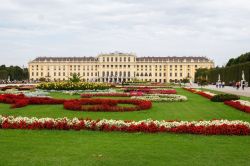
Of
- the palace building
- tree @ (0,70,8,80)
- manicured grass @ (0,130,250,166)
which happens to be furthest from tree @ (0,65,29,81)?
manicured grass @ (0,130,250,166)

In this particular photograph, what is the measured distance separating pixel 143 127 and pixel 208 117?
3196 millimetres

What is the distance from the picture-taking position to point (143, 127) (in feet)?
24.7

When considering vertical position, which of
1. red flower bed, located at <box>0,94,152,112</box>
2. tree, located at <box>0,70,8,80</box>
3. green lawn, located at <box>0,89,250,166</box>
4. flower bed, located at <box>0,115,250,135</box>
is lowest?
green lawn, located at <box>0,89,250,166</box>

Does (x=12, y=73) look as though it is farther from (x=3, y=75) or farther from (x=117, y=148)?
(x=117, y=148)

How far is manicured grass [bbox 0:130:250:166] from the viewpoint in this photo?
207 inches

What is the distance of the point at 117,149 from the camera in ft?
19.5

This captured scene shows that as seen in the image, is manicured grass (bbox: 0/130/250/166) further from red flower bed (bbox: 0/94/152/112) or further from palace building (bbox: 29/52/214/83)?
palace building (bbox: 29/52/214/83)

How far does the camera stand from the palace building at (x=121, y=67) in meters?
103

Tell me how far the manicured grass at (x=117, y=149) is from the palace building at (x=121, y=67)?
9404 cm

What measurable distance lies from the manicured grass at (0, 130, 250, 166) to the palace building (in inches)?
3702

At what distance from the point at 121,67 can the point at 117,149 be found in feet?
317

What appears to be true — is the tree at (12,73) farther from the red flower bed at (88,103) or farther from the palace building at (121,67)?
the red flower bed at (88,103)

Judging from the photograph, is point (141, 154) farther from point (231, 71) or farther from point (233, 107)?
point (231, 71)

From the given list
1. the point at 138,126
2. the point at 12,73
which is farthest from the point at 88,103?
the point at 12,73
